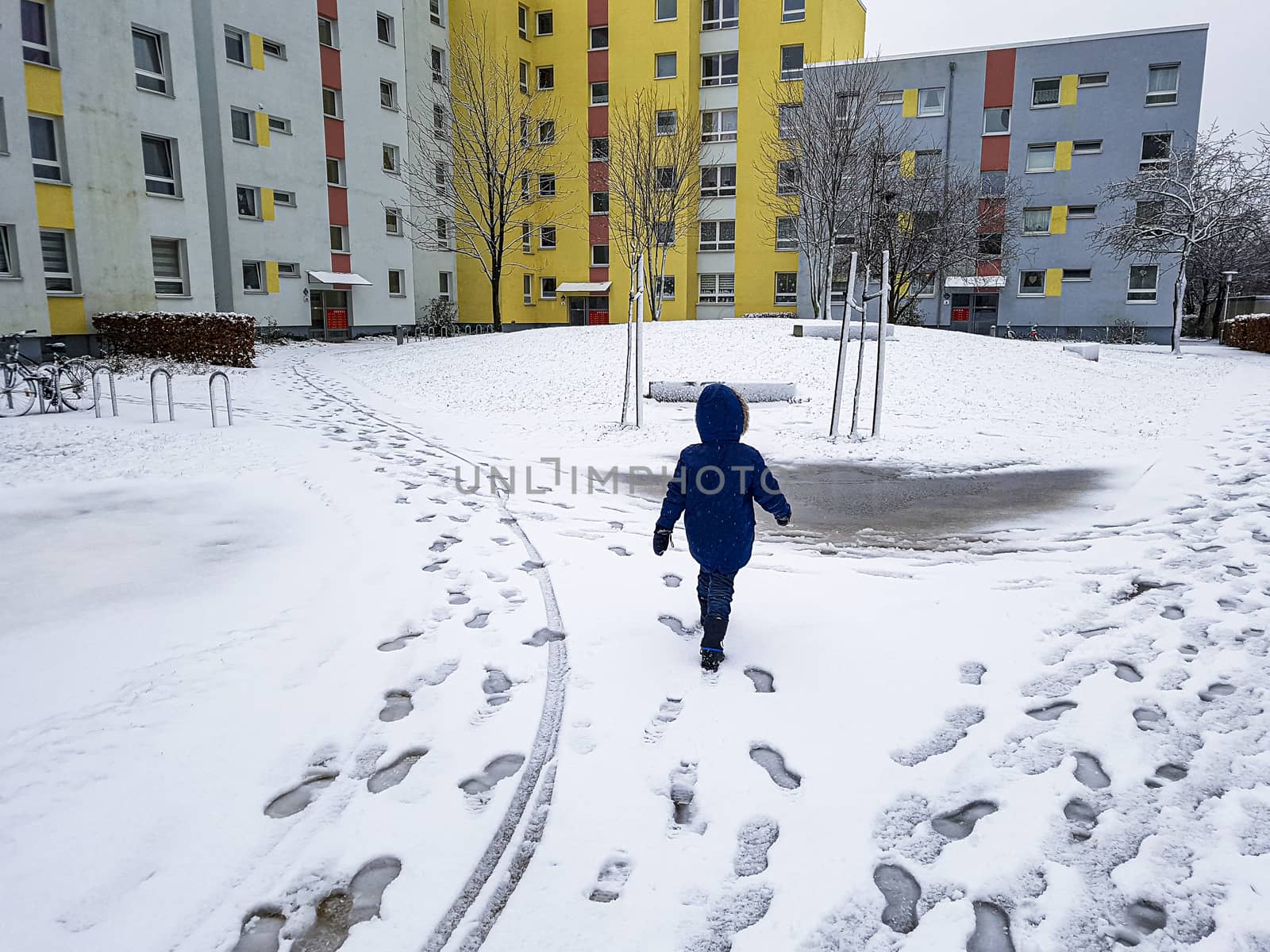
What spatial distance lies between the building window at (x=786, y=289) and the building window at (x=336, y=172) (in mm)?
19258

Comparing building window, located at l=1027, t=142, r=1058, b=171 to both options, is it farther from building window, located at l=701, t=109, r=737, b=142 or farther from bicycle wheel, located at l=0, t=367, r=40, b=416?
bicycle wheel, located at l=0, t=367, r=40, b=416

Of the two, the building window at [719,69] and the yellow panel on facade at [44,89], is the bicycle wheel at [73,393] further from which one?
the building window at [719,69]

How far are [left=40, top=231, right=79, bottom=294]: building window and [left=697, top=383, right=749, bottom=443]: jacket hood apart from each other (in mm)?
21948

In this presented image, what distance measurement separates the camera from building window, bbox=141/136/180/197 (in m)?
22.6

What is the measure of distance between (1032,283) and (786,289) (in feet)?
34.6

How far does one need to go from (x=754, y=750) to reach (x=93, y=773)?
8.13ft

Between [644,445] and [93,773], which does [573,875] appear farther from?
[644,445]

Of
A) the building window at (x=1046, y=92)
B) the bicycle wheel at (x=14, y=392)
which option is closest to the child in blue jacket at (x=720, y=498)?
the bicycle wheel at (x=14, y=392)

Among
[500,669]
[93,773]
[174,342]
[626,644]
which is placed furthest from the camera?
[174,342]

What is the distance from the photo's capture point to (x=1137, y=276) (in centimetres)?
3428

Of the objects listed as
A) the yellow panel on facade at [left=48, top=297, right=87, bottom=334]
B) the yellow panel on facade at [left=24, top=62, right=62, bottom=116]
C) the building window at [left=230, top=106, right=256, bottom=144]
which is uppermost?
the building window at [left=230, top=106, right=256, bottom=144]

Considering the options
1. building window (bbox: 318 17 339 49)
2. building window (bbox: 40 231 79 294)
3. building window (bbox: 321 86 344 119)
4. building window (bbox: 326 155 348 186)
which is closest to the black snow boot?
building window (bbox: 40 231 79 294)

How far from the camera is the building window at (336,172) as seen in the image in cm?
3177

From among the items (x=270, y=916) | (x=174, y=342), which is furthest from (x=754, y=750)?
(x=174, y=342)
